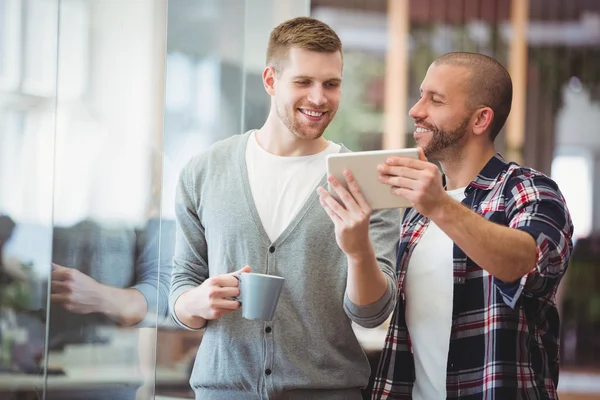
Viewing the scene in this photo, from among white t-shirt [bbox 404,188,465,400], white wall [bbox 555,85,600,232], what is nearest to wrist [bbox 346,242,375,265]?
white t-shirt [bbox 404,188,465,400]

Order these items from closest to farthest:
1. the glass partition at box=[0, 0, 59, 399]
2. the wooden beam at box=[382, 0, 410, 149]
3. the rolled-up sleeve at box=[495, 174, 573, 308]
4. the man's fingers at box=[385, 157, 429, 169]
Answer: the man's fingers at box=[385, 157, 429, 169], the rolled-up sleeve at box=[495, 174, 573, 308], the glass partition at box=[0, 0, 59, 399], the wooden beam at box=[382, 0, 410, 149]

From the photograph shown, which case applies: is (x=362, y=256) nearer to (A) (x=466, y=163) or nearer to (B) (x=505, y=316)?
(B) (x=505, y=316)

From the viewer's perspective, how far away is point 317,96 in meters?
1.37

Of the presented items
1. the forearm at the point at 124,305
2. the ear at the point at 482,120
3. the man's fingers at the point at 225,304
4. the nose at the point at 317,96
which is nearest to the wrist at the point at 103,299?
the forearm at the point at 124,305

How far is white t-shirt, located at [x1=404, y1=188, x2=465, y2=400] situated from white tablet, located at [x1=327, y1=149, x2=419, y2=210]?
0.84ft

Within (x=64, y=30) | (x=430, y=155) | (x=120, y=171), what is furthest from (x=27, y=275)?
(x=430, y=155)

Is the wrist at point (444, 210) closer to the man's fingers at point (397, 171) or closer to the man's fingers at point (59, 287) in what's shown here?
the man's fingers at point (397, 171)

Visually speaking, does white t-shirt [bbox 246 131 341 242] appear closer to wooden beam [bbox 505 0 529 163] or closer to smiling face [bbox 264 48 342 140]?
smiling face [bbox 264 48 342 140]

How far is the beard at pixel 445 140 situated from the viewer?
149cm

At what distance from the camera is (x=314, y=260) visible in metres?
1.36

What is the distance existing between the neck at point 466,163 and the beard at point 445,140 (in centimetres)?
2

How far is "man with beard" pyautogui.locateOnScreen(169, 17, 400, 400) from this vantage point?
4.35 feet

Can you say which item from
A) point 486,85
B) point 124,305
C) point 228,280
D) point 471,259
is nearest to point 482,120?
point 486,85

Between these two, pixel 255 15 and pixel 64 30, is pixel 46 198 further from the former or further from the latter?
pixel 255 15
